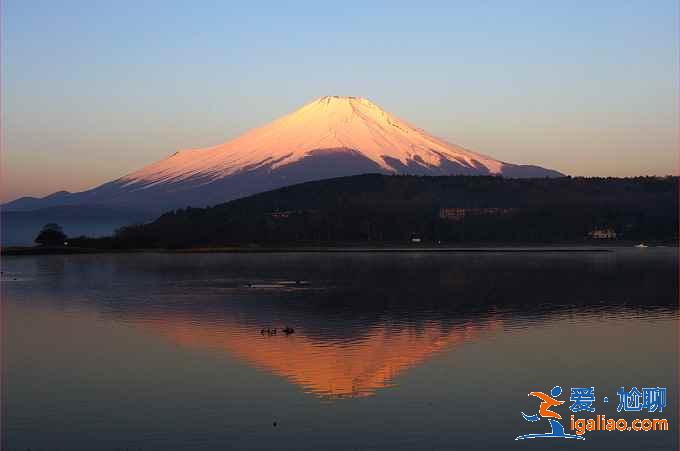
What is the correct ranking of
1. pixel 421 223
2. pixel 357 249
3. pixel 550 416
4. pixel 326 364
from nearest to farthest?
pixel 550 416, pixel 326 364, pixel 357 249, pixel 421 223

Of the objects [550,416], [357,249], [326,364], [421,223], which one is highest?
[421,223]

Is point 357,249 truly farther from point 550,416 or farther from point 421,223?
point 550,416

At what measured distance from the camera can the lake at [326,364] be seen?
22.4m

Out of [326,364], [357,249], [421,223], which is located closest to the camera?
[326,364]

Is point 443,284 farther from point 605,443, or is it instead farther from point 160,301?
point 605,443

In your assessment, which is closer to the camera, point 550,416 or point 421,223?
point 550,416

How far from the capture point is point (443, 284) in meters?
67.1

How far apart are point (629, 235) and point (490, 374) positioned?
15264 cm

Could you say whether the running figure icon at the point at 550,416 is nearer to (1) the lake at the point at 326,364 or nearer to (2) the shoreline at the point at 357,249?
(1) the lake at the point at 326,364

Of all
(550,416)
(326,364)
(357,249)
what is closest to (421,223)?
(357,249)

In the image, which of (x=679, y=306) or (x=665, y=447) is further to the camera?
(x=679, y=306)

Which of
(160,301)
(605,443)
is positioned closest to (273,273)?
(160,301)

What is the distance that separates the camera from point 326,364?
3145 centimetres

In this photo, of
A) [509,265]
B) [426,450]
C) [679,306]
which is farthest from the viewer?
[509,265]
